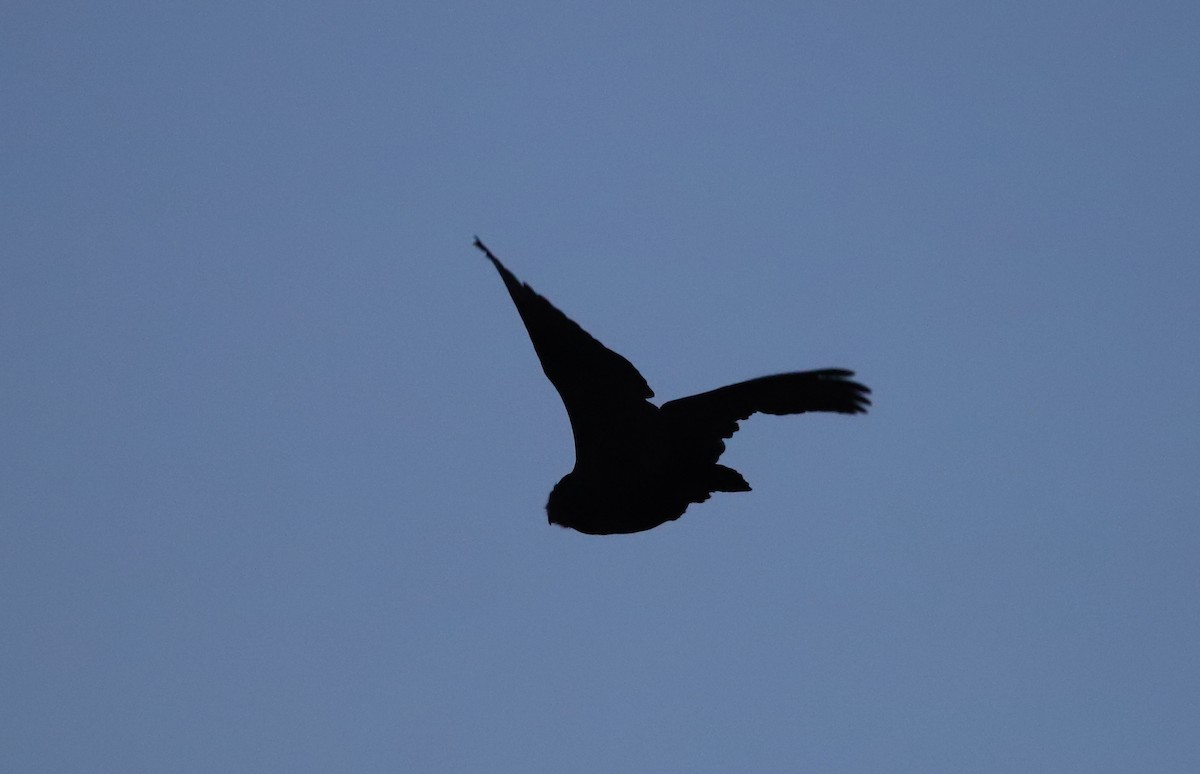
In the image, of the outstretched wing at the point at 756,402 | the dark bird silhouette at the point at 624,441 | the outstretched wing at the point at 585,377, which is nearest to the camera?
the outstretched wing at the point at 756,402

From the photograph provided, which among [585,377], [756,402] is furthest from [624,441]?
[756,402]

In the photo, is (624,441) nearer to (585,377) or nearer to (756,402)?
(585,377)

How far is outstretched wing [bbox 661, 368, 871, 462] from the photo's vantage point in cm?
824

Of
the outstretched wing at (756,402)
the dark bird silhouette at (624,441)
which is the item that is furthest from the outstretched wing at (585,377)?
the outstretched wing at (756,402)

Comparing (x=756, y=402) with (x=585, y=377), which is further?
(x=585, y=377)

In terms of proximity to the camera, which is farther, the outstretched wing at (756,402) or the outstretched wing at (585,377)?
the outstretched wing at (585,377)

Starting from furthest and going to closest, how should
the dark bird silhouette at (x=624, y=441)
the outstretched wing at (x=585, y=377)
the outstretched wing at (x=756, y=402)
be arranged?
the dark bird silhouette at (x=624, y=441), the outstretched wing at (x=585, y=377), the outstretched wing at (x=756, y=402)

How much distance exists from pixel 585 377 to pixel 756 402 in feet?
4.19

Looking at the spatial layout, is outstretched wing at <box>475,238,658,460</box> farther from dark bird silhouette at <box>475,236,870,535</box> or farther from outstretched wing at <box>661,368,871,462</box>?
outstretched wing at <box>661,368,871,462</box>

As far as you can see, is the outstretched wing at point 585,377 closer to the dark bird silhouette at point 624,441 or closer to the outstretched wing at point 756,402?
the dark bird silhouette at point 624,441

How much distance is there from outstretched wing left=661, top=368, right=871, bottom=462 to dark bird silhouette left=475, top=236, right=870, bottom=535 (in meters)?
0.01

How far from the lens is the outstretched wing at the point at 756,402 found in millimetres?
8242

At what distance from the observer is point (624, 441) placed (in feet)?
30.4

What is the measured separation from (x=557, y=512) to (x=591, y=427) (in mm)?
686
